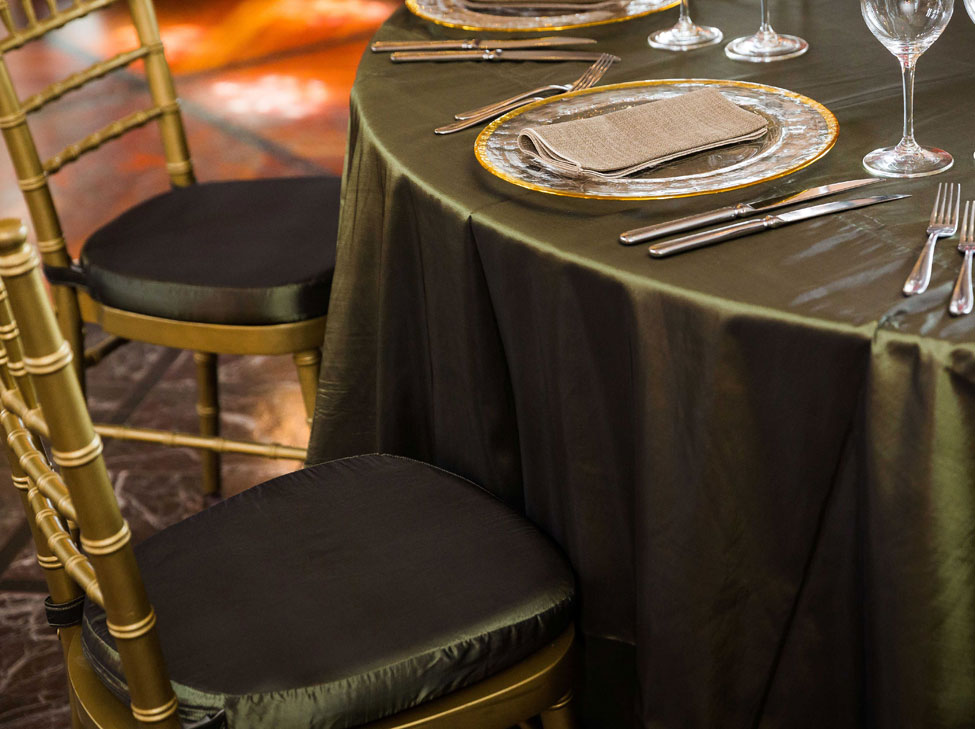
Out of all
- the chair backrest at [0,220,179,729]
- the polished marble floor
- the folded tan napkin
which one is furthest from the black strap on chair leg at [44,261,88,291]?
the folded tan napkin

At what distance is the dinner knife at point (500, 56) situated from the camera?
1.35 meters

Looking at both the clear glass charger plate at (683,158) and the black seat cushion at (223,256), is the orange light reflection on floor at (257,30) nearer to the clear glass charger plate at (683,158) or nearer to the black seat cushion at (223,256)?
the black seat cushion at (223,256)

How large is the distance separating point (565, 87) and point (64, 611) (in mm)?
751

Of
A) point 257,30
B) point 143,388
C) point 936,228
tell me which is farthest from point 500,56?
point 257,30

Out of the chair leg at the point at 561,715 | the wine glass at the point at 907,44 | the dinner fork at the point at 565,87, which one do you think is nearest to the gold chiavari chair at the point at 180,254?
the dinner fork at the point at 565,87

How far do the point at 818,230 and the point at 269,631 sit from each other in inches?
22.1

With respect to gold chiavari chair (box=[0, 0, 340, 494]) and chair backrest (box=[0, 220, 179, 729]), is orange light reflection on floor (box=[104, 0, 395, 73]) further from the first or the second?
chair backrest (box=[0, 220, 179, 729])

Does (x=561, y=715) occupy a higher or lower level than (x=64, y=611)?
lower

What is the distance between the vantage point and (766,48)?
1.30m

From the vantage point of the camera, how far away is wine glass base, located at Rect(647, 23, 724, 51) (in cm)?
136

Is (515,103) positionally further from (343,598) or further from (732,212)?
(343,598)

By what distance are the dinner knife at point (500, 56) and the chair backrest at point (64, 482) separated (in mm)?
648

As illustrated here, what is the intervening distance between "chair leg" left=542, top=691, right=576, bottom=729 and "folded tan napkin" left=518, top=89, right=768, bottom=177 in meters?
0.48

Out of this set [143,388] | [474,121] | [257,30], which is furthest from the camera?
[257,30]
